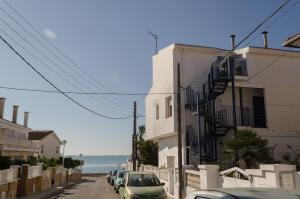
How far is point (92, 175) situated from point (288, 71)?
153 ft

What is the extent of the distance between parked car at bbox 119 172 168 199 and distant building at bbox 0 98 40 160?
88.1 ft

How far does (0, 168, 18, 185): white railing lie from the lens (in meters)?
16.6

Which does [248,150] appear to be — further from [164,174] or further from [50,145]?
[50,145]

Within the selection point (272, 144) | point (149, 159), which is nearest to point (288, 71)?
point (272, 144)

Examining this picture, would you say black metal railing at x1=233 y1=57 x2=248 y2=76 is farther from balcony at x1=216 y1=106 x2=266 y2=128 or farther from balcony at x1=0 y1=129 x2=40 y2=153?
balcony at x1=0 y1=129 x2=40 y2=153

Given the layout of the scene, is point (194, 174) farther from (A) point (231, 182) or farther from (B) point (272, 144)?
(B) point (272, 144)

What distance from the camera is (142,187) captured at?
48.2 feet

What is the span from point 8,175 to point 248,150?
12.1 meters

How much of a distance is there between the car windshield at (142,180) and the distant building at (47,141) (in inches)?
1903

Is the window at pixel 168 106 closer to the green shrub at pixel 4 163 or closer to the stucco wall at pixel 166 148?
the stucco wall at pixel 166 148

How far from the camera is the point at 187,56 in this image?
2334cm

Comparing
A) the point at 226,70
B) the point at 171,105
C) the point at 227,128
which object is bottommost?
the point at 227,128

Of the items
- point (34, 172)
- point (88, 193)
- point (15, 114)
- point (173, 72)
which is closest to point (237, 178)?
point (173, 72)

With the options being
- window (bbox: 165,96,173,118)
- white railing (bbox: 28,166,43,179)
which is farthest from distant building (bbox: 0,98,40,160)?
window (bbox: 165,96,173,118)
